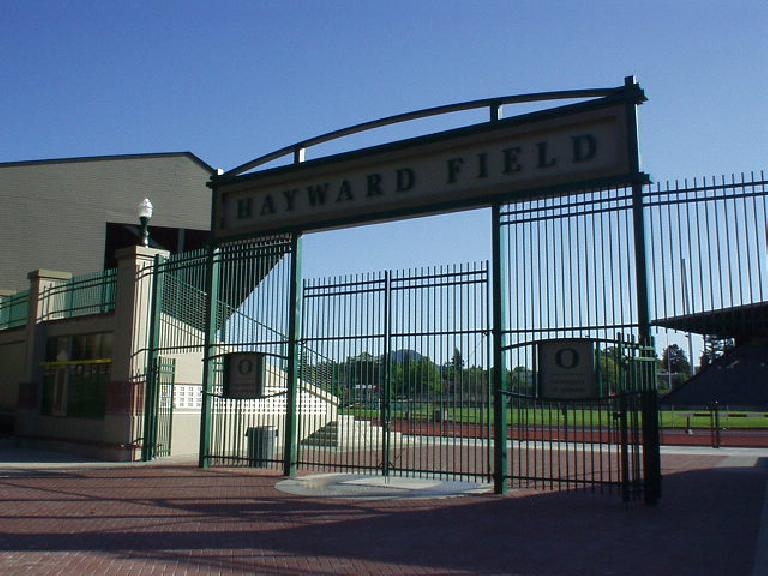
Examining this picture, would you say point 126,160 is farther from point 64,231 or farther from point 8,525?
point 8,525

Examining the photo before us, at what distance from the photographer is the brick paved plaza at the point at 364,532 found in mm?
6668

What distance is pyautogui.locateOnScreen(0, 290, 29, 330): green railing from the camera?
68.8 feet

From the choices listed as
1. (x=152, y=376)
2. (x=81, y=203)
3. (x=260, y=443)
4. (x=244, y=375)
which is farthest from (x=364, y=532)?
(x=81, y=203)

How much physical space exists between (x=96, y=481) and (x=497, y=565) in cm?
811

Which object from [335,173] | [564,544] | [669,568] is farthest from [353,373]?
[669,568]

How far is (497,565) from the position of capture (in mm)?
6668

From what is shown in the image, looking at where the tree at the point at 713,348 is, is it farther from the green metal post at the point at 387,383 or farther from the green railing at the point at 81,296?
the green railing at the point at 81,296

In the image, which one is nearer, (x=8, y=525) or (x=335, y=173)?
(x=8, y=525)

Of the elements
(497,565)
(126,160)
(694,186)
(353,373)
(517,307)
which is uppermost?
(126,160)

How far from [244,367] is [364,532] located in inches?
242

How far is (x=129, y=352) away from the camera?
16.6 m

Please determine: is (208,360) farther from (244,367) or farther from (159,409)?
(159,409)

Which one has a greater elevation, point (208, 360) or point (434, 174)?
point (434, 174)

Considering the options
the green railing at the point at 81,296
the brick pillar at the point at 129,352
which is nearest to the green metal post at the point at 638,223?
the brick pillar at the point at 129,352
